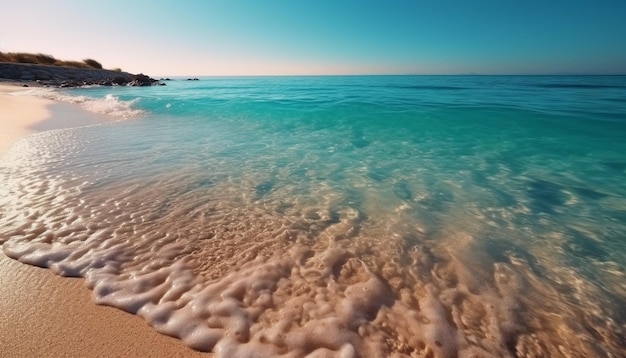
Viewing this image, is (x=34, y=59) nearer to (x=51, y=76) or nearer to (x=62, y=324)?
(x=51, y=76)

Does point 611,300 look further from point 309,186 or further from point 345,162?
point 345,162

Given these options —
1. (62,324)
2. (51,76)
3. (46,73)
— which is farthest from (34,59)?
(62,324)

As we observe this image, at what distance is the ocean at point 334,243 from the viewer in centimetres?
A: 283

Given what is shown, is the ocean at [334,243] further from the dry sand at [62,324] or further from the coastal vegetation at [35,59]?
the coastal vegetation at [35,59]

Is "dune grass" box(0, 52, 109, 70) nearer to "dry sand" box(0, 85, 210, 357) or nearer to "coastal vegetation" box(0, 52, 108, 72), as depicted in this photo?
"coastal vegetation" box(0, 52, 108, 72)

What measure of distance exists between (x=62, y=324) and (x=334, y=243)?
313cm

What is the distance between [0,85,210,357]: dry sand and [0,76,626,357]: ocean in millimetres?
131

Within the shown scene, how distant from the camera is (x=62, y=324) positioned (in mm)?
2617

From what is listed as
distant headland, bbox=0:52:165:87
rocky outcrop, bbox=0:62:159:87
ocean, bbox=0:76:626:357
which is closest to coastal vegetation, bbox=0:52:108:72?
distant headland, bbox=0:52:165:87

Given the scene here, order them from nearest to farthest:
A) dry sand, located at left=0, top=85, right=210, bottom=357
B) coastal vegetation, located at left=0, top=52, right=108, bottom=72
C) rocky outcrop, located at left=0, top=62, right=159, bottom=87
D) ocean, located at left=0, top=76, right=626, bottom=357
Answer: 1. dry sand, located at left=0, top=85, right=210, bottom=357
2. ocean, located at left=0, top=76, right=626, bottom=357
3. rocky outcrop, located at left=0, top=62, right=159, bottom=87
4. coastal vegetation, located at left=0, top=52, right=108, bottom=72

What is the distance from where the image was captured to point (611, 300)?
3488 millimetres

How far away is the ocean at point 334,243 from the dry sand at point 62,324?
0.13m

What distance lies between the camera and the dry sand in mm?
2412

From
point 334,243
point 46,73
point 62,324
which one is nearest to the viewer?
point 62,324
